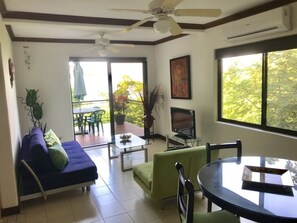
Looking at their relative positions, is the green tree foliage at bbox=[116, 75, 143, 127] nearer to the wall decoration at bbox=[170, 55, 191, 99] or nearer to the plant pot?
the plant pot

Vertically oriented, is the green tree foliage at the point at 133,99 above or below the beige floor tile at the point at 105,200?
above

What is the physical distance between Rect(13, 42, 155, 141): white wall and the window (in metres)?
2.92

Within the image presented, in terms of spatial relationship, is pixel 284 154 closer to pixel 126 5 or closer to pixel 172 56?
pixel 126 5

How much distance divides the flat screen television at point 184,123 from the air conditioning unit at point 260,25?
61.9 inches

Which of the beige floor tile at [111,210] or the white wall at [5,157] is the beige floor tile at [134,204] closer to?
the beige floor tile at [111,210]

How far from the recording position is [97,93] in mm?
5805

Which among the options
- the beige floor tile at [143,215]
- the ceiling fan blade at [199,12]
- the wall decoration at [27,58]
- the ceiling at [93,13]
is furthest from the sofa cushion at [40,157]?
the wall decoration at [27,58]

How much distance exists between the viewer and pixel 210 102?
4316 millimetres

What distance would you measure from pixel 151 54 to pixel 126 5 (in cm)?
308

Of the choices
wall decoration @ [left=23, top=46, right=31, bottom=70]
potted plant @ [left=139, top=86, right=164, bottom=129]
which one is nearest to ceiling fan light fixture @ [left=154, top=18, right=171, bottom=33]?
potted plant @ [left=139, top=86, right=164, bottom=129]

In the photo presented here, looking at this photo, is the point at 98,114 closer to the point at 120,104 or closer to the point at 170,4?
the point at 120,104

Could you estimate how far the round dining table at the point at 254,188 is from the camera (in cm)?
138

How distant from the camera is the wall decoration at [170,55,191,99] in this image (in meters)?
4.88

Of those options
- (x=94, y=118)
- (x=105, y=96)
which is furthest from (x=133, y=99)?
(x=94, y=118)
